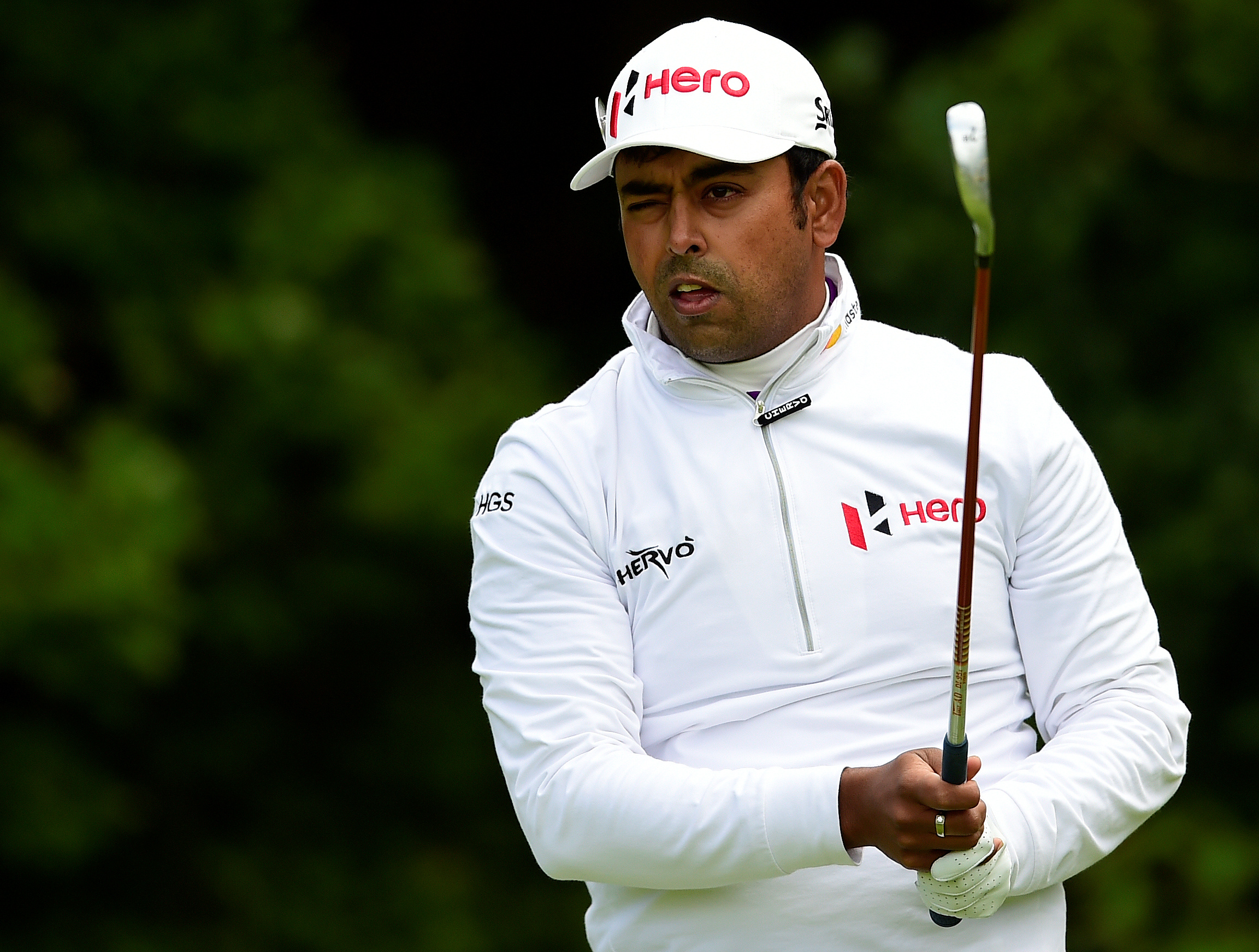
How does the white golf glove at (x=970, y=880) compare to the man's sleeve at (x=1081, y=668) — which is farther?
the man's sleeve at (x=1081, y=668)

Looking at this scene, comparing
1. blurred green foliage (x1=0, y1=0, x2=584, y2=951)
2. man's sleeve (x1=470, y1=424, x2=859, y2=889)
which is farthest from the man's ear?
blurred green foliage (x1=0, y1=0, x2=584, y2=951)

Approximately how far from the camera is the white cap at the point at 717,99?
229 centimetres

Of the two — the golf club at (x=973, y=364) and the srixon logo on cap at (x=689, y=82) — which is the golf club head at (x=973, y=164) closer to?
the golf club at (x=973, y=364)

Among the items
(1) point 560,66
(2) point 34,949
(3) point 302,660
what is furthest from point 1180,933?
(1) point 560,66

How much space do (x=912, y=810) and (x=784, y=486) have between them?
1.58 feet

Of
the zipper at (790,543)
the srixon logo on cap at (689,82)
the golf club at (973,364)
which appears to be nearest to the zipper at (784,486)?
the zipper at (790,543)

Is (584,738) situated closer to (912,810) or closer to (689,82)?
(912,810)

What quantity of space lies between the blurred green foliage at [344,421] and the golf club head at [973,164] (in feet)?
13.0

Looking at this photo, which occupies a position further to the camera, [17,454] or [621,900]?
[17,454]

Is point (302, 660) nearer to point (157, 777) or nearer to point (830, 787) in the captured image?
point (157, 777)

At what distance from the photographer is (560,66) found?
764 cm

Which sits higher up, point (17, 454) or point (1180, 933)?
point (17, 454)

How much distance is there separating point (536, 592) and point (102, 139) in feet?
15.5

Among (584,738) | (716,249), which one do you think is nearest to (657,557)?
(584,738)
